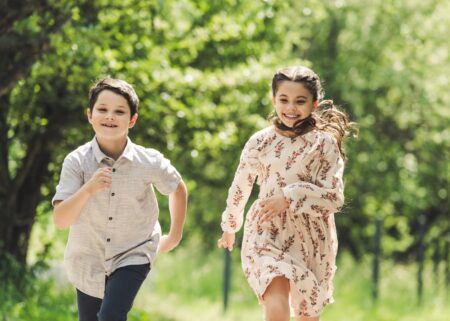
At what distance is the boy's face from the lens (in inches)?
193

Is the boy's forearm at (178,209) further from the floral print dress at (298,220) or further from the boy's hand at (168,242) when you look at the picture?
the floral print dress at (298,220)

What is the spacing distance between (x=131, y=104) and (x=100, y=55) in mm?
3310

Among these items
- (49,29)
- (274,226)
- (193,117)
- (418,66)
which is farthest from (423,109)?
(274,226)

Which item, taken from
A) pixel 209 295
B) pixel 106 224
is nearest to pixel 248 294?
pixel 209 295

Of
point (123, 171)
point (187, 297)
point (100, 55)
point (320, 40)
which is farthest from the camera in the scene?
point (320, 40)

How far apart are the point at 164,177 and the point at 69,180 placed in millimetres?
501

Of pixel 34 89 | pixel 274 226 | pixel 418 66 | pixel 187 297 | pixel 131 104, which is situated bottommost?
pixel 187 297

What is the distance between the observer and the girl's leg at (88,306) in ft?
16.4

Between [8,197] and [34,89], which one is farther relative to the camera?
[8,197]

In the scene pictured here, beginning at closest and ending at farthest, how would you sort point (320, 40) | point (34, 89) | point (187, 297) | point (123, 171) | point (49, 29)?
1. point (123, 171)
2. point (49, 29)
3. point (34, 89)
4. point (187, 297)
5. point (320, 40)

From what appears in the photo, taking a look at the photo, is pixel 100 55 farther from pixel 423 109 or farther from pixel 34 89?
pixel 423 109

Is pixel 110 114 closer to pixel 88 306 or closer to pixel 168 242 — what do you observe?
pixel 168 242

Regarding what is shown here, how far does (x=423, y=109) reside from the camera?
51.7 ft

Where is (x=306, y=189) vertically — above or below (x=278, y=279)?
above
